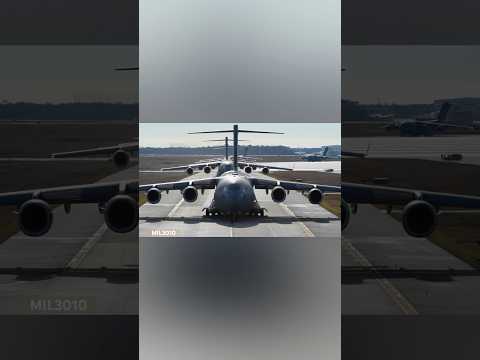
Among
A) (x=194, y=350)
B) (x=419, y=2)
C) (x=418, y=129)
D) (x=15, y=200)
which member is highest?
(x=419, y=2)

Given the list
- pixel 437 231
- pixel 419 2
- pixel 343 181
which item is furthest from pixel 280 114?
pixel 437 231

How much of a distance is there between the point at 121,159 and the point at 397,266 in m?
5.39

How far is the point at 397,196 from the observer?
37.5 ft

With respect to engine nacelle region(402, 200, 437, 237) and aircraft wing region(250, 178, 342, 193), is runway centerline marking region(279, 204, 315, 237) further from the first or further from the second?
engine nacelle region(402, 200, 437, 237)

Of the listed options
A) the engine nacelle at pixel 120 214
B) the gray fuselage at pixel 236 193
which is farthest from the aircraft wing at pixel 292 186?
the engine nacelle at pixel 120 214

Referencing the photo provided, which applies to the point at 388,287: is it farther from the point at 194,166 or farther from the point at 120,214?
the point at 120,214

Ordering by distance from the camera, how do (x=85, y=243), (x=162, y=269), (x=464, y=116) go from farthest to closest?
(x=85, y=243) → (x=464, y=116) → (x=162, y=269)

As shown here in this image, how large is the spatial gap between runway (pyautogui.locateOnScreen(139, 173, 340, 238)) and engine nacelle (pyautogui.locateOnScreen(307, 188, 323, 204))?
4.0 inches

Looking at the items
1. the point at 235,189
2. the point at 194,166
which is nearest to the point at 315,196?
the point at 194,166

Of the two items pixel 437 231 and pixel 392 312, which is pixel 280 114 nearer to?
pixel 392 312

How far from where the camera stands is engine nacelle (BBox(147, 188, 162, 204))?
11300mm

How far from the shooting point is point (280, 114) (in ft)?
28.7

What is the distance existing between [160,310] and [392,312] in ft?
11.9

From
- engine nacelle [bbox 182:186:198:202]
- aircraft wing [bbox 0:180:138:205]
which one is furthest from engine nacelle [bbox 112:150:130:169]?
engine nacelle [bbox 182:186:198:202]
